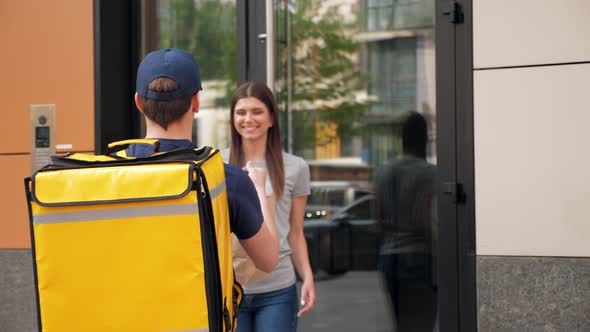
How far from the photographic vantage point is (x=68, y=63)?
5133 mm

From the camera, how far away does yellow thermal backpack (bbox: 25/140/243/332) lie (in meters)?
1.92

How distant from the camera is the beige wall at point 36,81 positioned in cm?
511

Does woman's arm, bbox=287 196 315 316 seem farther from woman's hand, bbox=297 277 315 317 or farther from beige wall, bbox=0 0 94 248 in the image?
beige wall, bbox=0 0 94 248

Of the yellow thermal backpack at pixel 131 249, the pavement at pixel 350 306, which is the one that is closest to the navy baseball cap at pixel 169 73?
the yellow thermal backpack at pixel 131 249

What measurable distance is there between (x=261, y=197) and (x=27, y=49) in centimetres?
344

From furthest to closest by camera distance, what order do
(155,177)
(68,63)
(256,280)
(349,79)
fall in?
(68,63) → (349,79) → (256,280) → (155,177)

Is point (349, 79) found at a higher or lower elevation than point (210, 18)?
lower

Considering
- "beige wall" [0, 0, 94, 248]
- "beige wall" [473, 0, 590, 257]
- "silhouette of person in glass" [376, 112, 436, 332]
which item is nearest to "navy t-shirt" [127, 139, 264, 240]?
"beige wall" [473, 0, 590, 257]

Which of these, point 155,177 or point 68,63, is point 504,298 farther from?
point 68,63

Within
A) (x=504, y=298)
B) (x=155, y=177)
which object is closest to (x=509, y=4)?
(x=504, y=298)

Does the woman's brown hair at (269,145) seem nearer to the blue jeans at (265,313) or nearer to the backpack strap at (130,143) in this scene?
the blue jeans at (265,313)

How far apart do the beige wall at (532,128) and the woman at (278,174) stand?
1085mm

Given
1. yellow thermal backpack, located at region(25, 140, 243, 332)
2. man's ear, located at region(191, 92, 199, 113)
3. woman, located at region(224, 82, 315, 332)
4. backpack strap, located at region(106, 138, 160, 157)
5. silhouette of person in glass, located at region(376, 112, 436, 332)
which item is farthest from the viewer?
silhouette of person in glass, located at region(376, 112, 436, 332)

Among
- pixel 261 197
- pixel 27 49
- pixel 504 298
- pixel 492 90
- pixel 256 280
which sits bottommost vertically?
pixel 504 298
